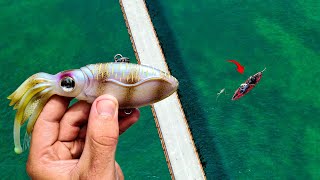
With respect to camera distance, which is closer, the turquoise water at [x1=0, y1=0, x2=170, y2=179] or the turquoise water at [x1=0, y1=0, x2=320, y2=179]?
the turquoise water at [x1=0, y1=0, x2=170, y2=179]

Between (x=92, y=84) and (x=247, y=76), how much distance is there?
11.3m

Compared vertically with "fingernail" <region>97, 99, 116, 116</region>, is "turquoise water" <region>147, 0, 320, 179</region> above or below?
below

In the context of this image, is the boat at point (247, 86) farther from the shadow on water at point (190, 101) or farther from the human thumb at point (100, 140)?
the human thumb at point (100, 140)

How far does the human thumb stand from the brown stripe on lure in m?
0.28

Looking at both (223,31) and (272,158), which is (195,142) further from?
(223,31)

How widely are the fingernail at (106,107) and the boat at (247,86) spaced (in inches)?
416

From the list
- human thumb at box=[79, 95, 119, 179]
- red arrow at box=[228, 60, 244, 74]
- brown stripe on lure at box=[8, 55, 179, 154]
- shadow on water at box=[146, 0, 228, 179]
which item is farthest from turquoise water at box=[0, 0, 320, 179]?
human thumb at box=[79, 95, 119, 179]

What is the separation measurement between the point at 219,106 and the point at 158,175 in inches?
149

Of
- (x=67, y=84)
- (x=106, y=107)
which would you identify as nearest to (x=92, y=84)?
(x=67, y=84)

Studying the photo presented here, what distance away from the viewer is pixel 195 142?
1350 cm

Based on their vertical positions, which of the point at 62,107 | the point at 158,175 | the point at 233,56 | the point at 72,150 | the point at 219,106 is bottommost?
the point at 158,175

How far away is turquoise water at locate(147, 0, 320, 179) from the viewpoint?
1316 cm

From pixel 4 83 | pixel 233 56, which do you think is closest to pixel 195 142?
pixel 233 56

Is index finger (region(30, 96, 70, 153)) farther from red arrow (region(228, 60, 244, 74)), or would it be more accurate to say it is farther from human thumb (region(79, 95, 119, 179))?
red arrow (region(228, 60, 244, 74))
